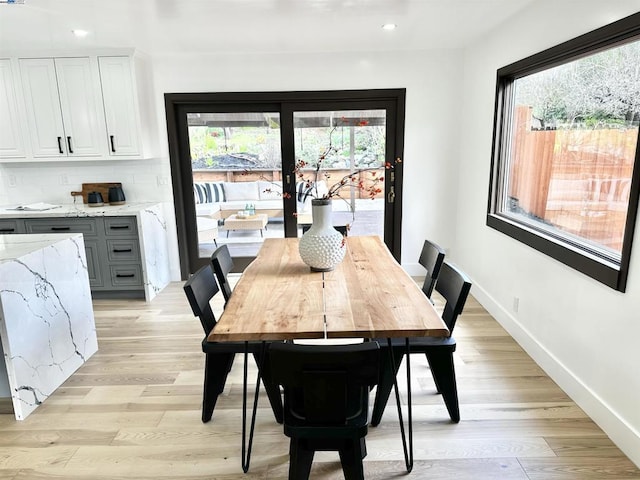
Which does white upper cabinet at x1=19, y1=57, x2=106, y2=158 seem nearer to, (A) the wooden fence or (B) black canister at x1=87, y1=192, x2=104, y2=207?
(B) black canister at x1=87, y1=192, x2=104, y2=207

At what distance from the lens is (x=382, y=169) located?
4.38 metres

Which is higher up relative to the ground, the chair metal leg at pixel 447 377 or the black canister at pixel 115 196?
the black canister at pixel 115 196

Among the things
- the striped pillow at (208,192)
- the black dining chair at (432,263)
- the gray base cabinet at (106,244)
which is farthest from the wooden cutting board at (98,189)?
the black dining chair at (432,263)

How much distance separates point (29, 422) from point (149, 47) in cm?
316

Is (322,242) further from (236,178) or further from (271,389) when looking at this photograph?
(236,178)

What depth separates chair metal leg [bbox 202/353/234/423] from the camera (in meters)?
2.19

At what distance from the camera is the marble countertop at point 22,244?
2.32 m

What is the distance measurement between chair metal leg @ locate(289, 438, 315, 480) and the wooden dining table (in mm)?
437

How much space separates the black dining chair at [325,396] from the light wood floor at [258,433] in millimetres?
320

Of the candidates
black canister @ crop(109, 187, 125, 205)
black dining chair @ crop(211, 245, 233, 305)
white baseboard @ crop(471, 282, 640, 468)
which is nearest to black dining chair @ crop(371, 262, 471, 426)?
white baseboard @ crop(471, 282, 640, 468)

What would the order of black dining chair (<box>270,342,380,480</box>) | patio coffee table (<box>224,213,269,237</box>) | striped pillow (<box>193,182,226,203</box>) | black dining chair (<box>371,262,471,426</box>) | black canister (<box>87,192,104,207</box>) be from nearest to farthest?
black dining chair (<box>270,342,380,480</box>)
black dining chair (<box>371,262,471,426</box>)
black canister (<box>87,192,104,207</box>)
striped pillow (<box>193,182,226,203</box>)
patio coffee table (<box>224,213,269,237</box>)

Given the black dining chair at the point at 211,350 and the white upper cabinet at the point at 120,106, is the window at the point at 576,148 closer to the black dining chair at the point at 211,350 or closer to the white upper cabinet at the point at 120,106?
the black dining chair at the point at 211,350

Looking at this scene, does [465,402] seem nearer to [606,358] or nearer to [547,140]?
[606,358]

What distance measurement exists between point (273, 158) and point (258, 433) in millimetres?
2927
